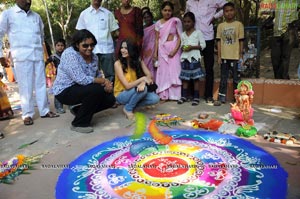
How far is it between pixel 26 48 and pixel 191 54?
7.61ft

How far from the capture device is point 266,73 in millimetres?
7258

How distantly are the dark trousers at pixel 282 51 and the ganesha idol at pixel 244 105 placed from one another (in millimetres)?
1603

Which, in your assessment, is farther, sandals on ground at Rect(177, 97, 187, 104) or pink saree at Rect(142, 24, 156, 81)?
pink saree at Rect(142, 24, 156, 81)

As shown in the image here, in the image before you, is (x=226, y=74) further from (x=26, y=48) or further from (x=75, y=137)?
(x=26, y=48)

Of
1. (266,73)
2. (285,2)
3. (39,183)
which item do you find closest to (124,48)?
(39,183)

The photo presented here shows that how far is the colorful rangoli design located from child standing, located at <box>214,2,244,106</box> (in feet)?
5.08

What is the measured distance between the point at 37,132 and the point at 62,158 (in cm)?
102

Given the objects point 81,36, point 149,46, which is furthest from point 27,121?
point 149,46

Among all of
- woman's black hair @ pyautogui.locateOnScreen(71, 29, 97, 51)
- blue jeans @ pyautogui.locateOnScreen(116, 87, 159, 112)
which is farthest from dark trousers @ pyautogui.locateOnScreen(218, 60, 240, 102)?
woman's black hair @ pyautogui.locateOnScreen(71, 29, 97, 51)

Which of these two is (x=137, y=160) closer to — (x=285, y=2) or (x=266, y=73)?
(x=285, y=2)

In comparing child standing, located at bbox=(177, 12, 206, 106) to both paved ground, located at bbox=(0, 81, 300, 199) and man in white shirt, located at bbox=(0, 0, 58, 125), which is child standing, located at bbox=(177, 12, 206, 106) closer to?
paved ground, located at bbox=(0, 81, 300, 199)

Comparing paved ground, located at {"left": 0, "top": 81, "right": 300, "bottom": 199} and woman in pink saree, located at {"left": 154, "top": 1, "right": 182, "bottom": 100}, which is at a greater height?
woman in pink saree, located at {"left": 154, "top": 1, "right": 182, "bottom": 100}

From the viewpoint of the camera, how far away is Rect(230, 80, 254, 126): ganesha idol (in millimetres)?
3541

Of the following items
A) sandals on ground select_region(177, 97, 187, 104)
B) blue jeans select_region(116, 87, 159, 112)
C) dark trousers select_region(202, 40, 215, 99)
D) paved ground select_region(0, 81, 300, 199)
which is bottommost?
A: paved ground select_region(0, 81, 300, 199)
